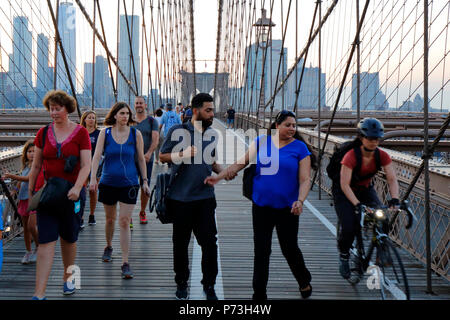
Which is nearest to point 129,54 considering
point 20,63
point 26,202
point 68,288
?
point 26,202

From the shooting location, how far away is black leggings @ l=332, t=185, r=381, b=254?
3686 millimetres

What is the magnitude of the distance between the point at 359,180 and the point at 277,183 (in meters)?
0.70

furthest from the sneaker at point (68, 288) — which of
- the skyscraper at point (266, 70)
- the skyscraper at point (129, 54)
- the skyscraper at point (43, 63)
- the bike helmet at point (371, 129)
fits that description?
the skyscraper at point (43, 63)

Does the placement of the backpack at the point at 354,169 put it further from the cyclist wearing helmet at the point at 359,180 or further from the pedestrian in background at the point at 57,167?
the pedestrian in background at the point at 57,167

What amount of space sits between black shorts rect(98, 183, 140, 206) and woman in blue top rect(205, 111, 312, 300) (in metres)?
0.86

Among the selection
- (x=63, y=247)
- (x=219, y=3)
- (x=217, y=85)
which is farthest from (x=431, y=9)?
(x=217, y=85)

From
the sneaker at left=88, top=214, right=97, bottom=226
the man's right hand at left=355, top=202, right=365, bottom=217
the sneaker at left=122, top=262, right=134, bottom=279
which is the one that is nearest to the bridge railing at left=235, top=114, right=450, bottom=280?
the man's right hand at left=355, top=202, right=365, bottom=217

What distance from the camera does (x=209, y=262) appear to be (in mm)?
3455

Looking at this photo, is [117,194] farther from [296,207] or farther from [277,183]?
[296,207]

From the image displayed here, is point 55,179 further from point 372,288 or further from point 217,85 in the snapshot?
point 217,85

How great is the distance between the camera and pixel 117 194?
4016mm

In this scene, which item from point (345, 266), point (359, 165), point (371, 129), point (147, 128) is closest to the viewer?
point (371, 129)
